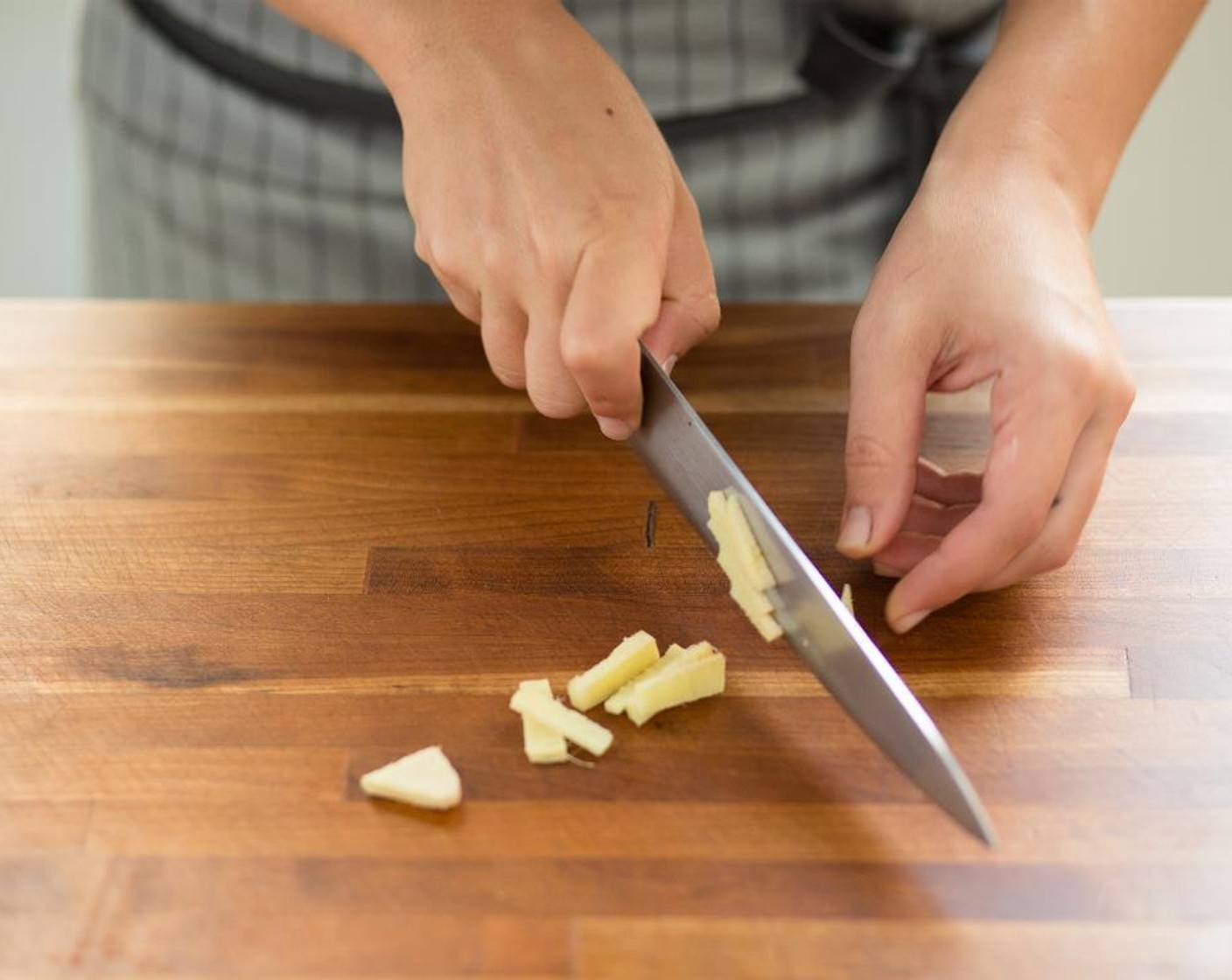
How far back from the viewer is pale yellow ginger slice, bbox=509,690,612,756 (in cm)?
92

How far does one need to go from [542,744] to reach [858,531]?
0.28m

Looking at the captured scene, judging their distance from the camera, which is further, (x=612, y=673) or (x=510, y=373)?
(x=510, y=373)

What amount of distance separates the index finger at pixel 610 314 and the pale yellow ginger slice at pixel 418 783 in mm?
275

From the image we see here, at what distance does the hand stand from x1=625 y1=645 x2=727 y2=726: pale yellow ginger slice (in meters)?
0.14

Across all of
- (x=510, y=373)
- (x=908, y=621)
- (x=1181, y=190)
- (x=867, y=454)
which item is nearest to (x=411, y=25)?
(x=510, y=373)

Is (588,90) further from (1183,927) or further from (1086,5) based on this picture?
(1183,927)

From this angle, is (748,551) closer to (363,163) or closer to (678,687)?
(678,687)

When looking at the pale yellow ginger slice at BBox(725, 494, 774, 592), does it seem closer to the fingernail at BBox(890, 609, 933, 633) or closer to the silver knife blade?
the silver knife blade

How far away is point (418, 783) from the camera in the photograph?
0.89m

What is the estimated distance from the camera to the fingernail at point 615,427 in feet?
3.36

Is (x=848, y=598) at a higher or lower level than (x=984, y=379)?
lower

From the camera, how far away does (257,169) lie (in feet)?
4.44

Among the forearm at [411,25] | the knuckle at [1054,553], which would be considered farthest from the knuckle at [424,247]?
the knuckle at [1054,553]

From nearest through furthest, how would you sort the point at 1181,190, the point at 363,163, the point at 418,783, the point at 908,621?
the point at 418,783 → the point at 908,621 → the point at 363,163 → the point at 1181,190
